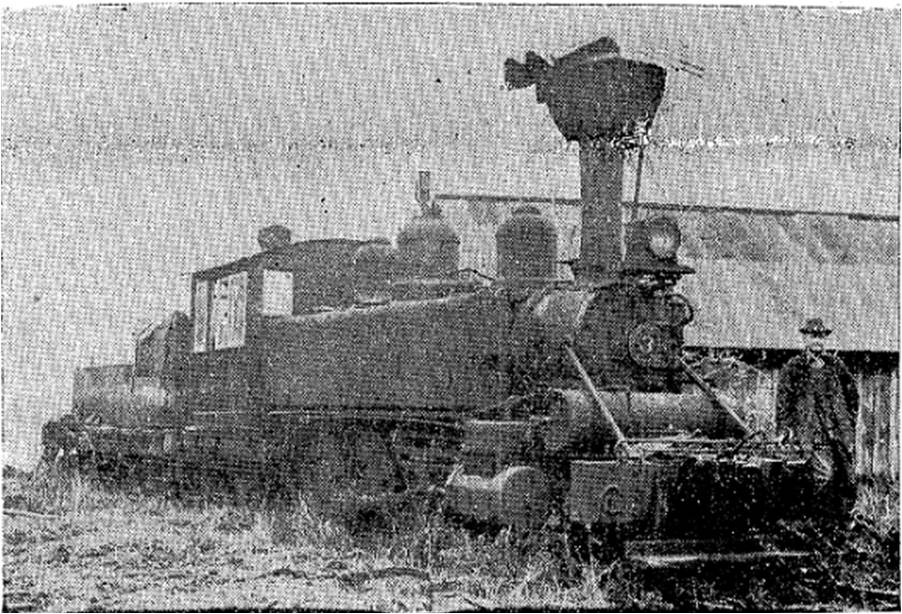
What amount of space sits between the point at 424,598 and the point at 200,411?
13.2 ft

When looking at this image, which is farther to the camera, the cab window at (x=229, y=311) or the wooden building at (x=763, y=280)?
the cab window at (x=229, y=311)

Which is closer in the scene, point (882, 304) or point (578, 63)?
point (578, 63)

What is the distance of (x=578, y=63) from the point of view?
808 cm

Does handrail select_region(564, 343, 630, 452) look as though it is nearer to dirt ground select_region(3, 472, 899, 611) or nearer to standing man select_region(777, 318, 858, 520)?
dirt ground select_region(3, 472, 899, 611)

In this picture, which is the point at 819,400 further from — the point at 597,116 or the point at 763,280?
the point at 597,116

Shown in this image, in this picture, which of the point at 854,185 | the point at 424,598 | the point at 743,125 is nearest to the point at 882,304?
the point at 854,185

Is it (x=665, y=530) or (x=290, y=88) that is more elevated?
(x=290, y=88)

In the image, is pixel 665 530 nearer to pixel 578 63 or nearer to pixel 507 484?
pixel 507 484

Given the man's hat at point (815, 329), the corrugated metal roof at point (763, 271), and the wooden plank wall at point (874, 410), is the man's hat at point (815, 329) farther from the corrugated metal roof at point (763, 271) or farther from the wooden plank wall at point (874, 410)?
the wooden plank wall at point (874, 410)

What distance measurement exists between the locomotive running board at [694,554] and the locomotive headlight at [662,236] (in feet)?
6.28

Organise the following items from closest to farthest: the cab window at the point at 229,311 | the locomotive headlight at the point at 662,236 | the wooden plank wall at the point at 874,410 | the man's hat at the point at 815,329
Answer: the locomotive headlight at the point at 662,236 < the man's hat at the point at 815,329 < the cab window at the point at 229,311 < the wooden plank wall at the point at 874,410

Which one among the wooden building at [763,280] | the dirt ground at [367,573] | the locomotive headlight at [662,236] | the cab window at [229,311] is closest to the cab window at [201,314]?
the cab window at [229,311]

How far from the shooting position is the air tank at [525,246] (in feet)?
27.9

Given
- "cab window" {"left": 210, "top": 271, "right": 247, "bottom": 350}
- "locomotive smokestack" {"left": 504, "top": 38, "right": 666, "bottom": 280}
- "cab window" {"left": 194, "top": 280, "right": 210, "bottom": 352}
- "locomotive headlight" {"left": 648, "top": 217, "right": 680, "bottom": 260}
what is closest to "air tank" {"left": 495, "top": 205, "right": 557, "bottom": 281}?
"locomotive smokestack" {"left": 504, "top": 38, "right": 666, "bottom": 280}
